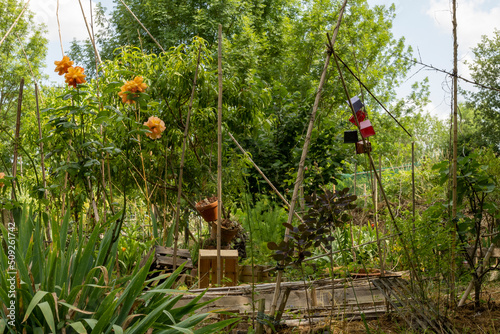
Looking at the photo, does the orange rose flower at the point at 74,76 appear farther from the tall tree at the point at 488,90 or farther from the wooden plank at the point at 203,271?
the tall tree at the point at 488,90

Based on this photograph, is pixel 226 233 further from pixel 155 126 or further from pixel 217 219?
pixel 155 126

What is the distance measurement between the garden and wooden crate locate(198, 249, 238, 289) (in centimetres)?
1

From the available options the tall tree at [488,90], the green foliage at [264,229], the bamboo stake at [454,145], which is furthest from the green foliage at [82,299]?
the tall tree at [488,90]

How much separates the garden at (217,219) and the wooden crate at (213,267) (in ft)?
0.04

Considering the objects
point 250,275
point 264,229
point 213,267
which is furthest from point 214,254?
point 264,229

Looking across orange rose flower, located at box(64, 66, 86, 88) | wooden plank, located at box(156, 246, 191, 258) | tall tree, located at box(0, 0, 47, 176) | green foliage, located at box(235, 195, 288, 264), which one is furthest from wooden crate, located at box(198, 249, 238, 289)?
tall tree, located at box(0, 0, 47, 176)

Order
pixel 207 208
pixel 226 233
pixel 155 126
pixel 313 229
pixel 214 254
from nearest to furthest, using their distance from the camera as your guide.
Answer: pixel 313 229 → pixel 155 126 → pixel 214 254 → pixel 207 208 → pixel 226 233

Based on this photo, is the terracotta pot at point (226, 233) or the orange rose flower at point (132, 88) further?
the terracotta pot at point (226, 233)

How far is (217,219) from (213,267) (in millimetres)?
376

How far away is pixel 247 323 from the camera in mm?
2553

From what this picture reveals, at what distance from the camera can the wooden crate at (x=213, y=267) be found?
308 centimetres

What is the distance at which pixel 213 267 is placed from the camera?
122 inches

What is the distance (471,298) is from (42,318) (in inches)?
105

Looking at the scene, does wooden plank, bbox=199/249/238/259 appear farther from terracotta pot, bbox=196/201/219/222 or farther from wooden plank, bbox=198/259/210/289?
terracotta pot, bbox=196/201/219/222
